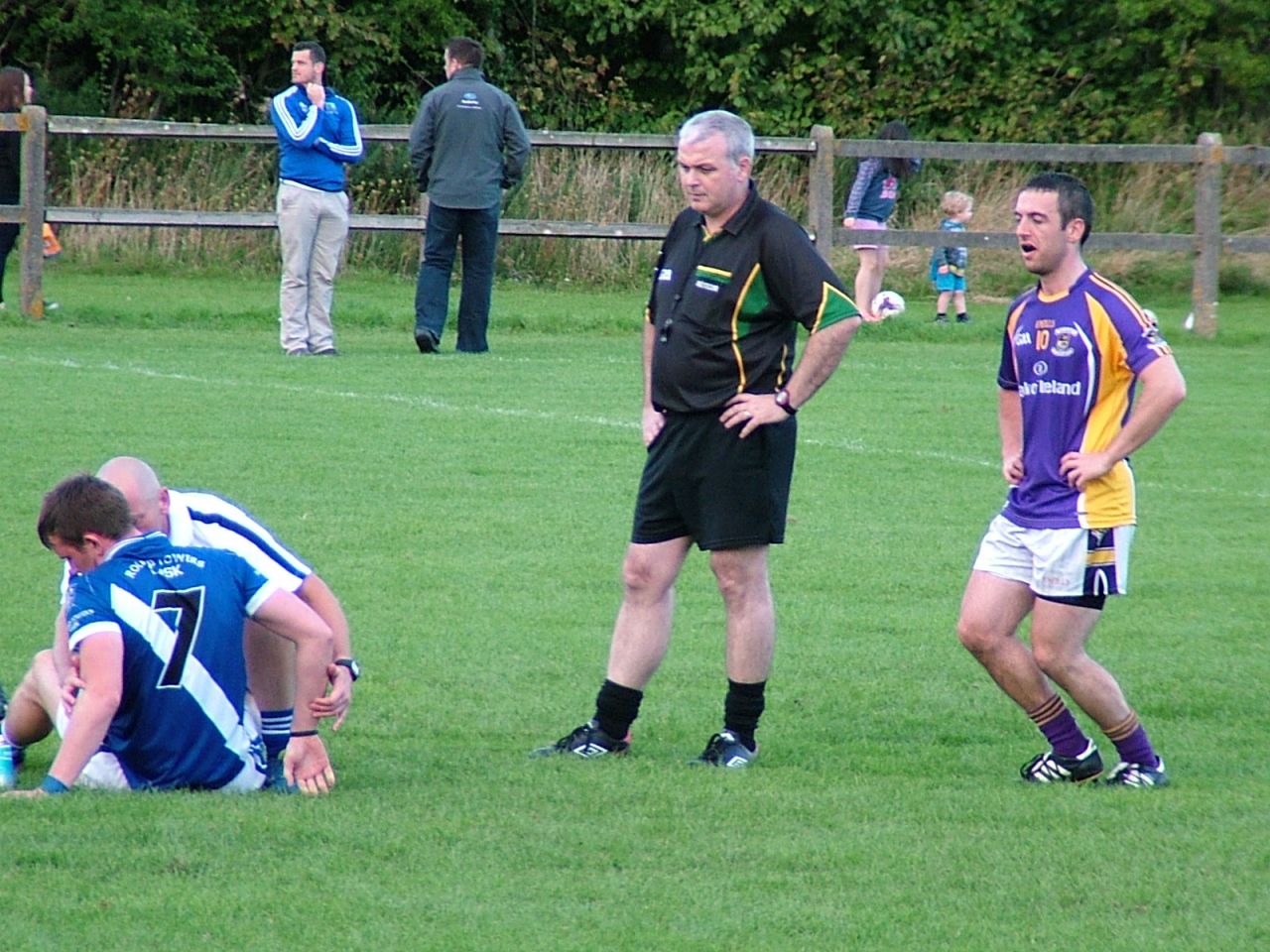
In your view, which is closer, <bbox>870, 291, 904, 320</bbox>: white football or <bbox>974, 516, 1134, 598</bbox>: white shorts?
<bbox>974, 516, 1134, 598</bbox>: white shorts

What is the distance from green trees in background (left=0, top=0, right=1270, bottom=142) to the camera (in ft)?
96.5

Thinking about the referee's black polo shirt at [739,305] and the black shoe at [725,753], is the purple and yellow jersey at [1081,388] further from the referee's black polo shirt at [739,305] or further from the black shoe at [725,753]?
the black shoe at [725,753]

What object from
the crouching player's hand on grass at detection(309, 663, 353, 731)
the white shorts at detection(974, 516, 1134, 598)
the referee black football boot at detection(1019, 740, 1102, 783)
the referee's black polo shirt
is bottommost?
the referee black football boot at detection(1019, 740, 1102, 783)

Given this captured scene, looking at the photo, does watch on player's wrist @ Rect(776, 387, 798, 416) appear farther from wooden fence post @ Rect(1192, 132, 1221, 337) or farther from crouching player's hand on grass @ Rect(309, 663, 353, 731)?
wooden fence post @ Rect(1192, 132, 1221, 337)

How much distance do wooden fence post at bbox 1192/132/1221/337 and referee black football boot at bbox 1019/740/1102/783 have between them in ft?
43.0

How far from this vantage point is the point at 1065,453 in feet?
17.7

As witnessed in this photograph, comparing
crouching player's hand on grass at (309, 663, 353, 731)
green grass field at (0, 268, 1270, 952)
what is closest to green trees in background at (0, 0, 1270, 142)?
green grass field at (0, 268, 1270, 952)

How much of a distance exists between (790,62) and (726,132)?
86.2ft

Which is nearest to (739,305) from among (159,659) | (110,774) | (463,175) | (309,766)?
(309,766)

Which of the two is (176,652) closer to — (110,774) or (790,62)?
(110,774)

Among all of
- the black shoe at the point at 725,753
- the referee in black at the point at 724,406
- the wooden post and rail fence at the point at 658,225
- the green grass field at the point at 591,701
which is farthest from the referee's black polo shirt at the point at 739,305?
the wooden post and rail fence at the point at 658,225

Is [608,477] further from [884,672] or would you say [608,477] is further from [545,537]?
[884,672]

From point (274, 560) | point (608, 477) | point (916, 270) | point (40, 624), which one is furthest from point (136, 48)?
point (274, 560)

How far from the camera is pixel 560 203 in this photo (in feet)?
72.5
